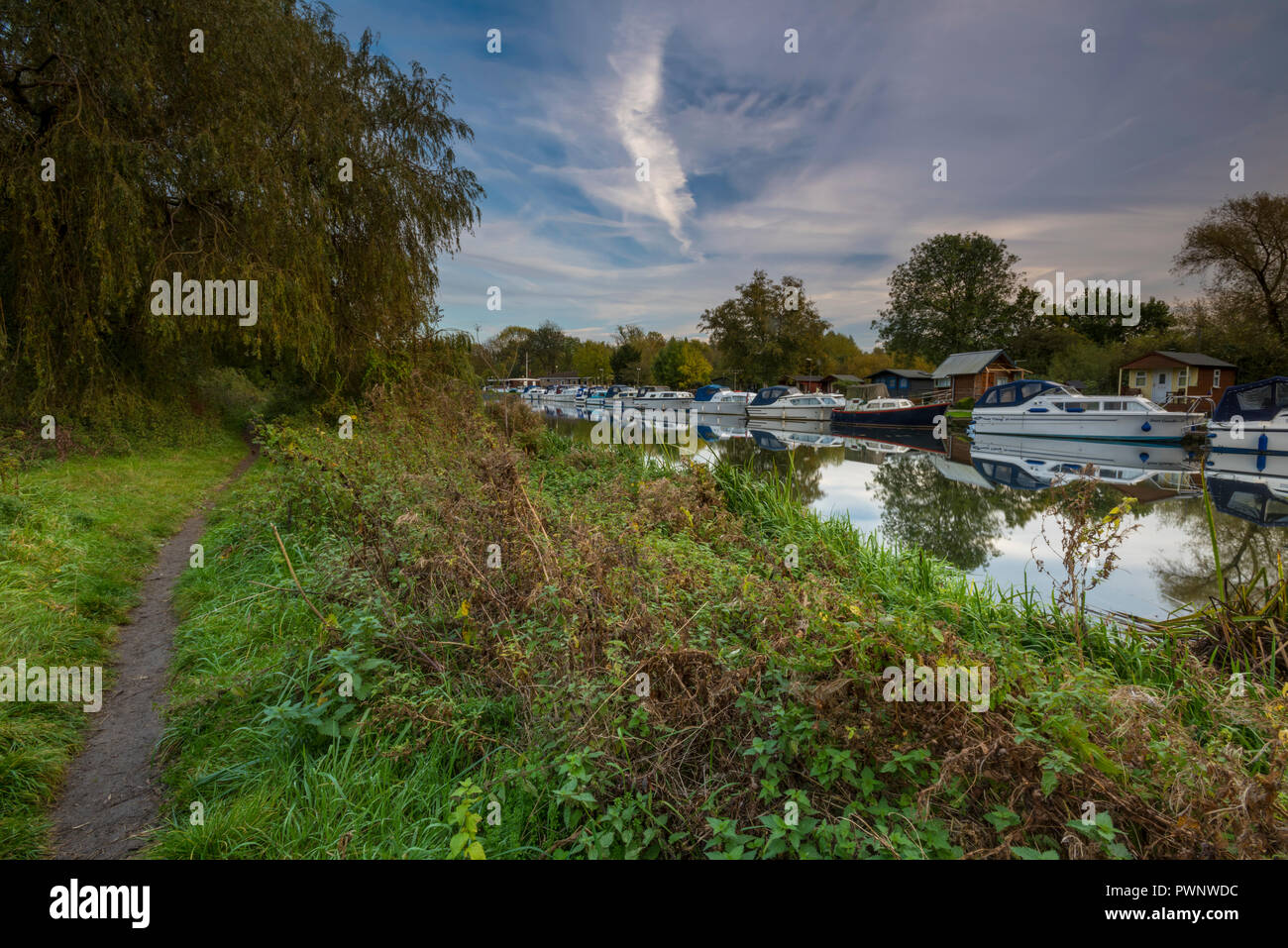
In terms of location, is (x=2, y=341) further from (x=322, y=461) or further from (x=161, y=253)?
(x=322, y=461)

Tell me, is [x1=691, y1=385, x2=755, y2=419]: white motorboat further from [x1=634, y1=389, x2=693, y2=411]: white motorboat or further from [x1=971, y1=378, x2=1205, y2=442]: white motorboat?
[x1=971, y1=378, x2=1205, y2=442]: white motorboat

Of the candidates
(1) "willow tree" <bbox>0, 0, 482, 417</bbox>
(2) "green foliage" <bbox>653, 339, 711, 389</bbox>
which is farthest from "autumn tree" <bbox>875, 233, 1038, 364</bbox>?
(1) "willow tree" <bbox>0, 0, 482, 417</bbox>

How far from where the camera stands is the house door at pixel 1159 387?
123 feet

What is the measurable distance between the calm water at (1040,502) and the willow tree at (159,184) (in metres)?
9.62

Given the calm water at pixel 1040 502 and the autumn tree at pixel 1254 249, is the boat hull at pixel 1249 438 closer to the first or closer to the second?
the calm water at pixel 1040 502

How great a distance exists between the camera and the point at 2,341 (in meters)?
9.95

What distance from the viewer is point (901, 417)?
3572 cm

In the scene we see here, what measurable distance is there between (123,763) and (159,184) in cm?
1277

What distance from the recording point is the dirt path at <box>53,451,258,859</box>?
2648 millimetres

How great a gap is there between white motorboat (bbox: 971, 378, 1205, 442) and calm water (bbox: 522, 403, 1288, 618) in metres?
0.56

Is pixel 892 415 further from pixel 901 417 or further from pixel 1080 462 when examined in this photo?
pixel 1080 462

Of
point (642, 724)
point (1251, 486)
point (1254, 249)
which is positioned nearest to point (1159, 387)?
point (1254, 249)
